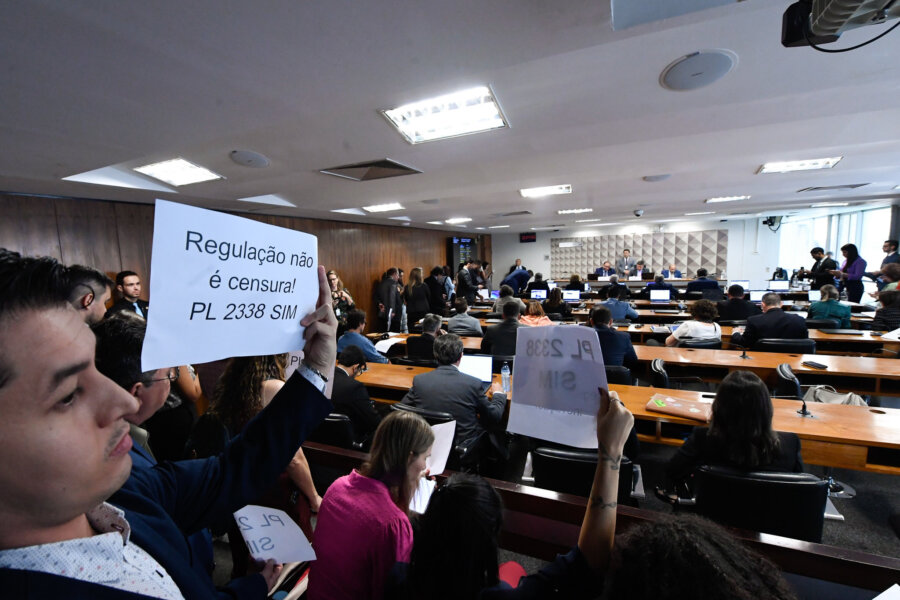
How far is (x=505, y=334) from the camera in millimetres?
3863

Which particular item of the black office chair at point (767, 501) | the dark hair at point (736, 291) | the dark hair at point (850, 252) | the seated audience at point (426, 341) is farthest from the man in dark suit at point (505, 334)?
the dark hair at point (850, 252)

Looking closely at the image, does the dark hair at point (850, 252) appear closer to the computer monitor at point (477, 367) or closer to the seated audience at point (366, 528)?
the computer monitor at point (477, 367)

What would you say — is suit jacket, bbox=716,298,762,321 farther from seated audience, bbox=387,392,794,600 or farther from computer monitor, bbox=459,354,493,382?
seated audience, bbox=387,392,794,600

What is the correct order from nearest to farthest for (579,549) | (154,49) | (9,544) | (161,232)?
(9,544)
(161,232)
(579,549)
(154,49)

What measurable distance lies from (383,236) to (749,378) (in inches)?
349

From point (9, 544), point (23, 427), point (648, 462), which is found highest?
point (23, 427)

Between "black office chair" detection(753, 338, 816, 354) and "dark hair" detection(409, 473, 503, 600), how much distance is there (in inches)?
162

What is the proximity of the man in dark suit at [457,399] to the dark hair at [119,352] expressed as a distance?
156 centimetres

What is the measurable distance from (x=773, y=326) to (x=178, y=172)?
6625mm

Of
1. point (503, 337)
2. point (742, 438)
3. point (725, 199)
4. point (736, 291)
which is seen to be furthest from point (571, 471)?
point (725, 199)

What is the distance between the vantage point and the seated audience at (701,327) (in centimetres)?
387

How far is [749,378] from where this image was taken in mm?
1626

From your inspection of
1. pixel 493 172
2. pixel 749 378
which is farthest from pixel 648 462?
pixel 493 172

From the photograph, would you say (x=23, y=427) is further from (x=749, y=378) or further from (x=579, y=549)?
(x=749, y=378)
